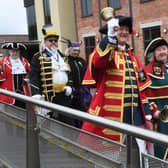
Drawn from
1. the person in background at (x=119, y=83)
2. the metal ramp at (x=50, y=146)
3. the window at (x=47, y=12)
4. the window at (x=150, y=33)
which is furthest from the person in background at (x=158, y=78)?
the window at (x=47, y=12)

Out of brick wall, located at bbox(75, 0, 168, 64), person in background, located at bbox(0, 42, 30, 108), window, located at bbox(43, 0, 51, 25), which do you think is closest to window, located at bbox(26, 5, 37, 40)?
window, located at bbox(43, 0, 51, 25)

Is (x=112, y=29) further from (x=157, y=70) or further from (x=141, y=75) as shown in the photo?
(x=157, y=70)

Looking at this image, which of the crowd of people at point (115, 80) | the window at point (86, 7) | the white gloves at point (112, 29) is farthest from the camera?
the window at point (86, 7)

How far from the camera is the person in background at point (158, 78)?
3.74m

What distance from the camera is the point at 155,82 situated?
3.82 m

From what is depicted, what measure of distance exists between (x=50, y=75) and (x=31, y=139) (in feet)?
7.13

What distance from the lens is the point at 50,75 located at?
Result: 469 centimetres

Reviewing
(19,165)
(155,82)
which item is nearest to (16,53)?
(155,82)

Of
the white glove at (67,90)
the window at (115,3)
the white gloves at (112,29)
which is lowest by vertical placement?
the white glove at (67,90)

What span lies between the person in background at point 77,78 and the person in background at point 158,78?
1585 millimetres

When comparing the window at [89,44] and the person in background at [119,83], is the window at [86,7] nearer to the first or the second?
the window at [89,44]

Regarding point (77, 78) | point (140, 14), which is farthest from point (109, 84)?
point (140, 14)

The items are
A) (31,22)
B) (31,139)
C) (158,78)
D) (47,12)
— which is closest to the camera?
(31,139)

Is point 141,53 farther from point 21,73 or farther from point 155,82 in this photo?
point 155,82
